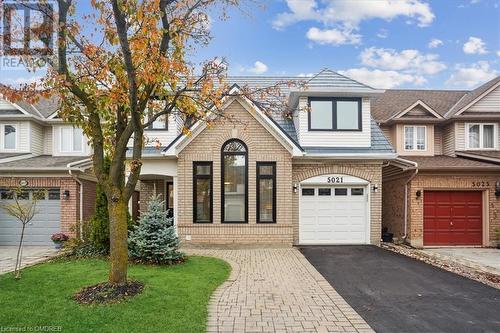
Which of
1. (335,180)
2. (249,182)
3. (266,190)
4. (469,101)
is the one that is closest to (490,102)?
(469,101)

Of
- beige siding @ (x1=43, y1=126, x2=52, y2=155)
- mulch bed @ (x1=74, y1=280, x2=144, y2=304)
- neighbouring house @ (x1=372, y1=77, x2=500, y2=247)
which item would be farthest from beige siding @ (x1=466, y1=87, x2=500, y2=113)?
beige siding @ (x1=43, y1=126, x2=52, y2=155)

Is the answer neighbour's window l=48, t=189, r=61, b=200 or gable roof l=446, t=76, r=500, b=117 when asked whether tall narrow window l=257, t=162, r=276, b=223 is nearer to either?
neighbour's window l=48, t=189, r=61, b=200

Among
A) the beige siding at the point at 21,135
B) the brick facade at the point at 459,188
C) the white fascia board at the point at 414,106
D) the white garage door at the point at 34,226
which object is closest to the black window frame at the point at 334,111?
the white fascia board at the point at 414,106

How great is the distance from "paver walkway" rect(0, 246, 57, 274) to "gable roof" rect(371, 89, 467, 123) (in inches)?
576

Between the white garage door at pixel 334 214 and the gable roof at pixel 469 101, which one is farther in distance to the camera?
the gable roof at pixel 469 101

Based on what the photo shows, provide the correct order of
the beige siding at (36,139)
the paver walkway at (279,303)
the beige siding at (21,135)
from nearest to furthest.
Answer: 1. the paver walkway at (279,303)
2. the beige siding at (21,135)
3. the beige siding at (36,139)

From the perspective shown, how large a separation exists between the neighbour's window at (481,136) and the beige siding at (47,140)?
1927 centimetres

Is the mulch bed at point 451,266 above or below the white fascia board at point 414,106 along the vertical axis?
below

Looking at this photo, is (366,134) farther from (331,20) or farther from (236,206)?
(236,206)

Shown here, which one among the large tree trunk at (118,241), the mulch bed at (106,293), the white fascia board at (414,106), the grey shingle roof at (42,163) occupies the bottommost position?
the mulch bed at (106,293)

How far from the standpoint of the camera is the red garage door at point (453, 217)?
567 inches

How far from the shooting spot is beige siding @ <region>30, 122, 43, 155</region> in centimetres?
1588

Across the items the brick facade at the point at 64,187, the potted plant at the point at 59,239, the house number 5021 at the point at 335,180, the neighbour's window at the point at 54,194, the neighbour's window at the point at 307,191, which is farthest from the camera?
the neighbour's window at the point at 54,194

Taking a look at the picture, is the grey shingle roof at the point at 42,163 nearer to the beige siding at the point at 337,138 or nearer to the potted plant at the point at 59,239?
the potted plant at the point at 59,239
